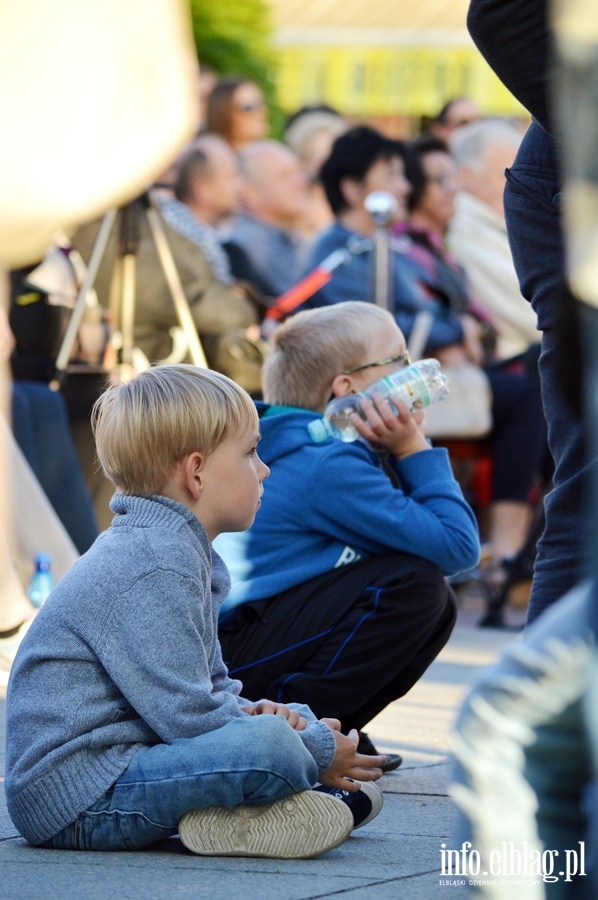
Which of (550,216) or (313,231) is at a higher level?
(550,216)

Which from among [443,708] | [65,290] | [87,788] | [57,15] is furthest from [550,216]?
[65,290]

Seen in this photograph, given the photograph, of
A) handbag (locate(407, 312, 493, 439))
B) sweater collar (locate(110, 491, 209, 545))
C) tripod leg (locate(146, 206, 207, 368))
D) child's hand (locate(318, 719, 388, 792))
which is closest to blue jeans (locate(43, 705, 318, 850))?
child's hand (locate(318, 719, 388, 792))

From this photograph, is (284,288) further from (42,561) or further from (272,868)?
(272,868)

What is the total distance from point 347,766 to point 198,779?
0.33m

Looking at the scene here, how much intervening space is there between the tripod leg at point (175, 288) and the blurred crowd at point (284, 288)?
0.05m

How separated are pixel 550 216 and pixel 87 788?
1.30m

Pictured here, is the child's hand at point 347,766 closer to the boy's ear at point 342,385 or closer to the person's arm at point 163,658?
the person's arm at point 163,658

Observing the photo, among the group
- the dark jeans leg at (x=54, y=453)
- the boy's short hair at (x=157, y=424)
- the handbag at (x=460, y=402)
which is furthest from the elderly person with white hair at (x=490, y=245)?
the boy's short hair at (x=157, y=424)

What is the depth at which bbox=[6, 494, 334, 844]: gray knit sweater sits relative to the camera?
2531 mm

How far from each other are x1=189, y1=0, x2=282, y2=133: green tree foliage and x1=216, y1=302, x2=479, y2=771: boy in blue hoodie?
10928 mm

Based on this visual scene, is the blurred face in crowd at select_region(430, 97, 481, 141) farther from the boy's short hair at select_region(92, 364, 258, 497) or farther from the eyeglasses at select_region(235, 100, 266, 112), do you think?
the boy's short hair at select_region(92, 364, 258, 497)

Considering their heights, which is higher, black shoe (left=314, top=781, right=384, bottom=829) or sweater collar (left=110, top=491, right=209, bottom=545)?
sweater collar (left=110, top=491, right=209, bottom=545)

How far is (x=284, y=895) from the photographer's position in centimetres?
232

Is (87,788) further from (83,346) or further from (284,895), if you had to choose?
(83,346)
